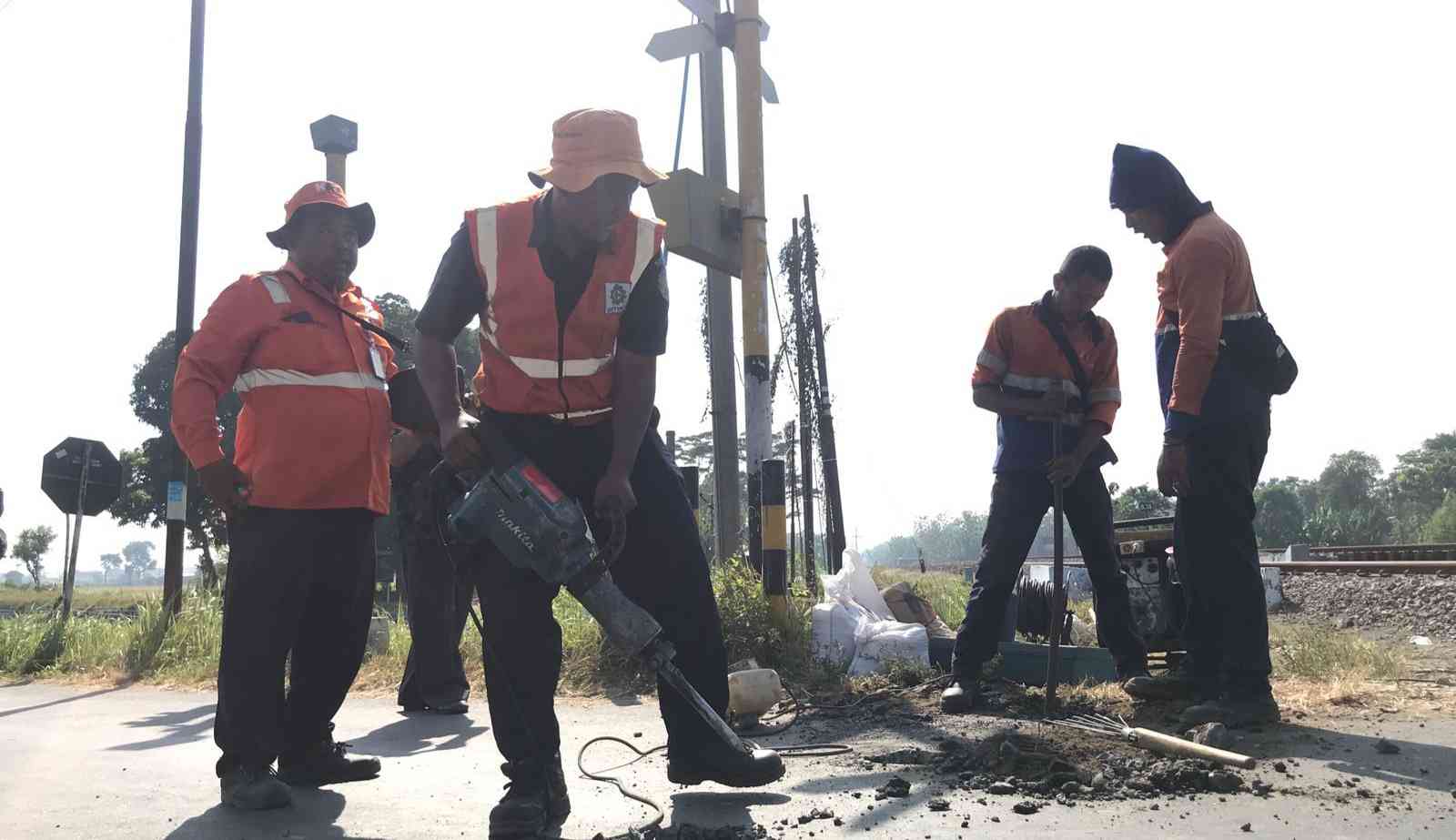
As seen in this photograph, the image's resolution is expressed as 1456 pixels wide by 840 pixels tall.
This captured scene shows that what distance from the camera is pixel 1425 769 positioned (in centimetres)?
334

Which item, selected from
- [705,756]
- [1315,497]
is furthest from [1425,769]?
[1315,497]

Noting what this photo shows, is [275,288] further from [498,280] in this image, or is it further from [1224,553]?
[1224,553]

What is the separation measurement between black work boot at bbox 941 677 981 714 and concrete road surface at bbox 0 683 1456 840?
16 cm

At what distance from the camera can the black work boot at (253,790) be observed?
11.1ft

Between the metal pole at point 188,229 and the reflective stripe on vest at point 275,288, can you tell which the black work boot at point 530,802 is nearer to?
the reflective stripe on vest at point 275,288

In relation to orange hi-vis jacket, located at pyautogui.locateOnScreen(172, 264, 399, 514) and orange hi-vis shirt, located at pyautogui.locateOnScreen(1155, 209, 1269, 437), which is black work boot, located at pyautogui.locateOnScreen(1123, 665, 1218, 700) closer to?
orange hi-vis shirt, located at pyautogui.locateOnScreen(1155, 209, 1269, 437)

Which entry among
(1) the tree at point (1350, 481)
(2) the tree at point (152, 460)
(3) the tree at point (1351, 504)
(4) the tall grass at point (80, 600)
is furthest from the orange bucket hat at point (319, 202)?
(1) the tree at point (1350, 481)

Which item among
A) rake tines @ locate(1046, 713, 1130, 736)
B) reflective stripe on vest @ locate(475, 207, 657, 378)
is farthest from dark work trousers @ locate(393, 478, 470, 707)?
rake tines @ locate(1046, 713, 1130, 736)

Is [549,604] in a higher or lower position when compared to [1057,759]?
higher

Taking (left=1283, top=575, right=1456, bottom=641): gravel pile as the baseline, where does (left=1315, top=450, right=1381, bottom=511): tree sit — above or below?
above

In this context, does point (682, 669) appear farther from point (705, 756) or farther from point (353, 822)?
point (353, 822)

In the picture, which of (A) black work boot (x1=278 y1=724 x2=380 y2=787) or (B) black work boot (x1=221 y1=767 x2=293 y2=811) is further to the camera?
(A) black work boot (x1=278 y1=724 x2=380 y2=787)

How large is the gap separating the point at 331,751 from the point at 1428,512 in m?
77.5

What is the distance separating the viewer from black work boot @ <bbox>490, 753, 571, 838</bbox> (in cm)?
284
